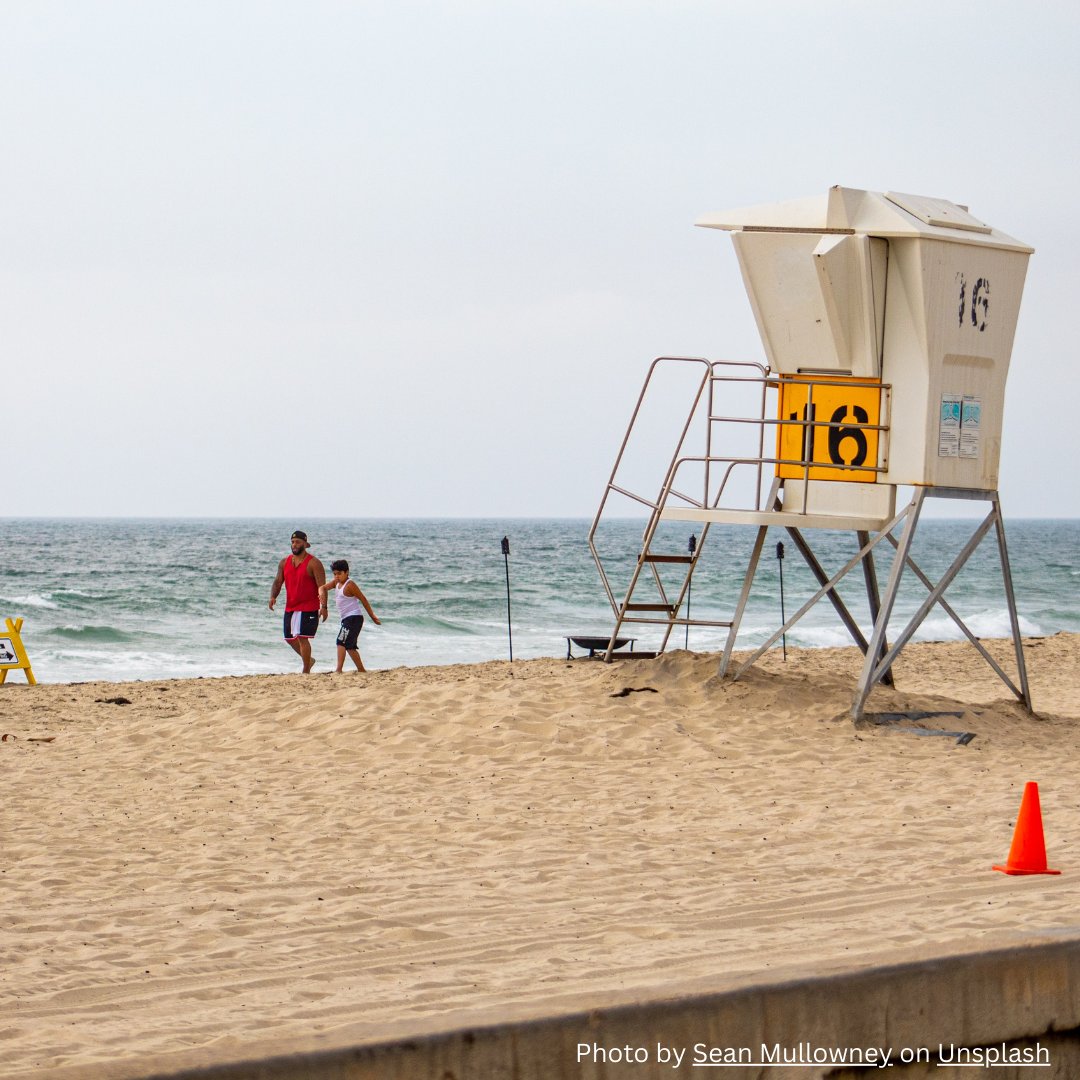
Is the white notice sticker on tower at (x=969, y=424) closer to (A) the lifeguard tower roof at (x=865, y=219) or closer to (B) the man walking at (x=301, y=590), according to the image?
(A) the lifeguard tower roof at (x=865, y=219)

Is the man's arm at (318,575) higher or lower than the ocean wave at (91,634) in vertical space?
higher

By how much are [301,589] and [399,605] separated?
23.5 metres

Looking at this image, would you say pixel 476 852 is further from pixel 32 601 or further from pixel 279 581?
pixel 32 601

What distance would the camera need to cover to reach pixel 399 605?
38875 mm

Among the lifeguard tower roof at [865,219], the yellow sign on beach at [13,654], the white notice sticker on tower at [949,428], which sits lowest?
the yellow sign on beach at [13,654]

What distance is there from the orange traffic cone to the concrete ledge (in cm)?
217

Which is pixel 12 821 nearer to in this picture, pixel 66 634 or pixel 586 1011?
pixel 586 1011

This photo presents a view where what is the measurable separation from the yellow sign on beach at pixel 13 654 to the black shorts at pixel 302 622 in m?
3.46

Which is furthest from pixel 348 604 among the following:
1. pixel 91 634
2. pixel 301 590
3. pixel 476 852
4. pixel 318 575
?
pixel 91 634

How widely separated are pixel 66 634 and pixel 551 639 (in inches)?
412

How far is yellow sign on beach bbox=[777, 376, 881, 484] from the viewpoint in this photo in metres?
12.3

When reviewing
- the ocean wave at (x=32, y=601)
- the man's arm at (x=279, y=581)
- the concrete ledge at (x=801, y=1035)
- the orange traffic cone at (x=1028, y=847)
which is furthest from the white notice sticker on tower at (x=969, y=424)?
the ocean wave at (x=32, y=601)

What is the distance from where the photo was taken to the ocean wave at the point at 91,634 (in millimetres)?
29219

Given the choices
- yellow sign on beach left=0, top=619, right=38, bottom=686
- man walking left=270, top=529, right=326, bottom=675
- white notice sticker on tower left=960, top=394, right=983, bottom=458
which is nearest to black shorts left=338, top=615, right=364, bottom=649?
man walking left=270, top=529, right=326, bottom=675
